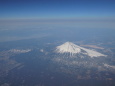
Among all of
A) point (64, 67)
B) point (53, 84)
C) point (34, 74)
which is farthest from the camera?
point (64, 67)

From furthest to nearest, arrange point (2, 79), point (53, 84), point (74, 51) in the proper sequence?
point (74, 51), point (2, 79), point (53, 84)

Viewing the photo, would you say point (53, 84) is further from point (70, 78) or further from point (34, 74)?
point (34, 74)

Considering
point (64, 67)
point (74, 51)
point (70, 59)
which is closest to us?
point (64, 67)

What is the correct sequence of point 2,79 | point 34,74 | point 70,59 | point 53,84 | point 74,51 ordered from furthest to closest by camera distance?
point 74,51 < point 70,59 < point 34,74 < point 2,79 < point 53,84

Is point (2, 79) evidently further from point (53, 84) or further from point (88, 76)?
point (88, 76)

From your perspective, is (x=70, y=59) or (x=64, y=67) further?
(x=70, y=59)

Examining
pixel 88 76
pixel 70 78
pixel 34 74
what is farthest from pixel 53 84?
pixel 88 76

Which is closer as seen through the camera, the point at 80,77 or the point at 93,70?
the point at 80,77

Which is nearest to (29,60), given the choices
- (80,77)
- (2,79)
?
(2,79)
